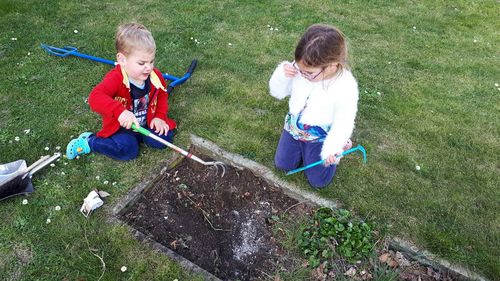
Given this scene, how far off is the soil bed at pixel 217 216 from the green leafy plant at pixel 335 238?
20 centimetres

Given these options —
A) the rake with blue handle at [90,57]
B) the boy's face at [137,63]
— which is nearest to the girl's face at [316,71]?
the boy's face at [137,63]

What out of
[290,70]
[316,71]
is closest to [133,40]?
[290,70]

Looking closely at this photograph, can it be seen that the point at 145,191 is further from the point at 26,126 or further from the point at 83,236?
the point at 26,126

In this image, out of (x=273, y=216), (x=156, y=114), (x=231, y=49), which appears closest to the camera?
(x=273, y=216)

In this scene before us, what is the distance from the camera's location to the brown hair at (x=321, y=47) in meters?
2.55

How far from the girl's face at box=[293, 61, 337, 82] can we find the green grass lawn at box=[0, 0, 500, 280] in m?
0.95

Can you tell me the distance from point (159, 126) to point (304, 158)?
1.27 metres

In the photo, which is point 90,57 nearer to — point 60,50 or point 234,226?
point 60,50

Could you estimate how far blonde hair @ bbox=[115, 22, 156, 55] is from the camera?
3020 mm

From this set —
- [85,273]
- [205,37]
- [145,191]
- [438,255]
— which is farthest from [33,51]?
[438,255]

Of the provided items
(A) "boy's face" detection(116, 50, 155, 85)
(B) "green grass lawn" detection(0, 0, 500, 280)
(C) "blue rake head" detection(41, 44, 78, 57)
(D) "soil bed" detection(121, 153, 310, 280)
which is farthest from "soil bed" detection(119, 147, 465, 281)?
(C) "blue rake head" detection(41, 44, 78, 57)

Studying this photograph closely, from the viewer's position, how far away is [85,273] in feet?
8.68

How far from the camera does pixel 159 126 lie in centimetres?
345

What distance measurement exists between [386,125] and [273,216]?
68.9 inches
